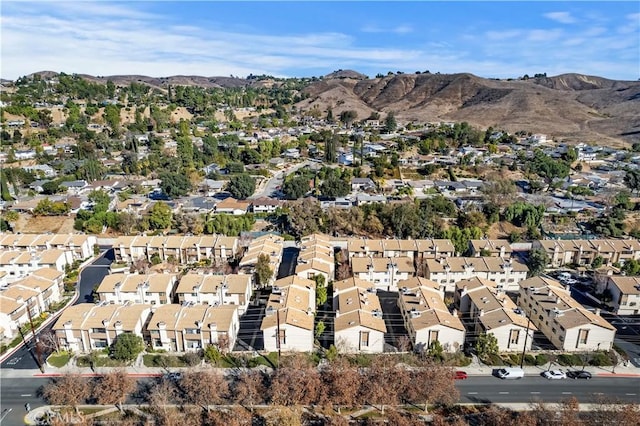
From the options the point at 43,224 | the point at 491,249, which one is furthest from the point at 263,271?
Answer: the point at 43,224

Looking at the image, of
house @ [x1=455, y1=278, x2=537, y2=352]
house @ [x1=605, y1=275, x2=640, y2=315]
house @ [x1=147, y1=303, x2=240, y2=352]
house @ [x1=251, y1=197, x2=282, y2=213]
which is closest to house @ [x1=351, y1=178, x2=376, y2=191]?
house @ [x1=251, y1=197, x2=282, y2=213]

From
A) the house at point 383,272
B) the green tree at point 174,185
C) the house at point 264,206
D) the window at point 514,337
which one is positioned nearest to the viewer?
the window at point 514,337

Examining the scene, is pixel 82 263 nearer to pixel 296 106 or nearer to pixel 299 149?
pixel 299 149

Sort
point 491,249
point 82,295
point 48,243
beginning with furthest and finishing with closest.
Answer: point 48,243, point 491,249, point 82,295

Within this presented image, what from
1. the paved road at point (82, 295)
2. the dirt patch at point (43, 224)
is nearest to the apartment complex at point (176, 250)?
the paved road at point (82, 295)

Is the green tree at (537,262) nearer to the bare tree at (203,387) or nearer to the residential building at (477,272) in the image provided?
the residential building at (477,272)

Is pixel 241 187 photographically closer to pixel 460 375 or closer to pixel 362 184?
pixel 362 184
